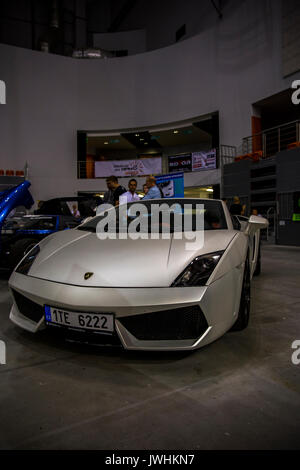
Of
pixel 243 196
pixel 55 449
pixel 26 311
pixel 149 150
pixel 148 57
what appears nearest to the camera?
pixel 55 449

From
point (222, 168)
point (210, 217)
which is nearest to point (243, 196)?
point (222, 168)

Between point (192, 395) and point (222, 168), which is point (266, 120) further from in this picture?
point (192, 395)

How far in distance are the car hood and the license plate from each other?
6.5 inches

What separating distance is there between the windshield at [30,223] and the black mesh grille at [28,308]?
269 centimetres

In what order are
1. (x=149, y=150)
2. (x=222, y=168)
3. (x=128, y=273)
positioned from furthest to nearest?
(x=149, y=150), (x=222, y=168), (x=128, y=273)

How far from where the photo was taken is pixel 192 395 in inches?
59.6

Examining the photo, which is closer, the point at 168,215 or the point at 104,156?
the point at 168,215

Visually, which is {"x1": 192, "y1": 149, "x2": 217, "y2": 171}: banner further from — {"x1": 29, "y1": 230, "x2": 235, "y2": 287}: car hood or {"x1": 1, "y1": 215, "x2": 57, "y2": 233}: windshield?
{"x1": 29, "y1": 230, "x2": 235, "y2": 287}: car hood

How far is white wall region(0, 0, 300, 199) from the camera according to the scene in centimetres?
1382

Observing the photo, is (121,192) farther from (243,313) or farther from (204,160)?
(204,160)

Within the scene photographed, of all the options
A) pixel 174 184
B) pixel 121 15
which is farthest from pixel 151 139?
pixel 121 15

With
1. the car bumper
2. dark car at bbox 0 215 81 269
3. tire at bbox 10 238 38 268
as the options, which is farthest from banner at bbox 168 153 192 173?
the car bumper

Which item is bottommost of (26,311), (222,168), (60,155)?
(26,311)

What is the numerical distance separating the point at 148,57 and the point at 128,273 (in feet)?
57.4
